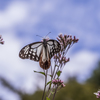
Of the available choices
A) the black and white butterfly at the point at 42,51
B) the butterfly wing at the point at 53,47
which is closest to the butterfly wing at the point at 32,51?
the black and white butterfly at the point at 42,51

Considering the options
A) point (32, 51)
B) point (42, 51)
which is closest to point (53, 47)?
point (42, 51)

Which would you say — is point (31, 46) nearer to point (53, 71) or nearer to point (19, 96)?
point (53, 71)

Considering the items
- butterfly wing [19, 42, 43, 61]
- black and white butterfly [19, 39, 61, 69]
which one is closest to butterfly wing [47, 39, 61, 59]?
black and white butterfly [19, 39, 61, 69]

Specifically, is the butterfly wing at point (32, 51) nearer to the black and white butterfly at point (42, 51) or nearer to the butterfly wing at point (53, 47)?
the black and white butterfly at point (42, 51)

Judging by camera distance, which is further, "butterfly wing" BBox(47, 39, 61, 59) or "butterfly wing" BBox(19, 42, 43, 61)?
"butterfly wing" BBox(19, 42, 43, 61)

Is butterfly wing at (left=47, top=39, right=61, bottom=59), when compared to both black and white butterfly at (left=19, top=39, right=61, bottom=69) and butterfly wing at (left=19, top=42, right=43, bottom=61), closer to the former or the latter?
black and white butterfly at (left=19, top=39, right=61, bottom=69)

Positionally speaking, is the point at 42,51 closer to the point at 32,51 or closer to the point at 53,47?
the point at 32,51

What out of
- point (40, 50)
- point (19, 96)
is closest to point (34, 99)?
point (19, 96)
